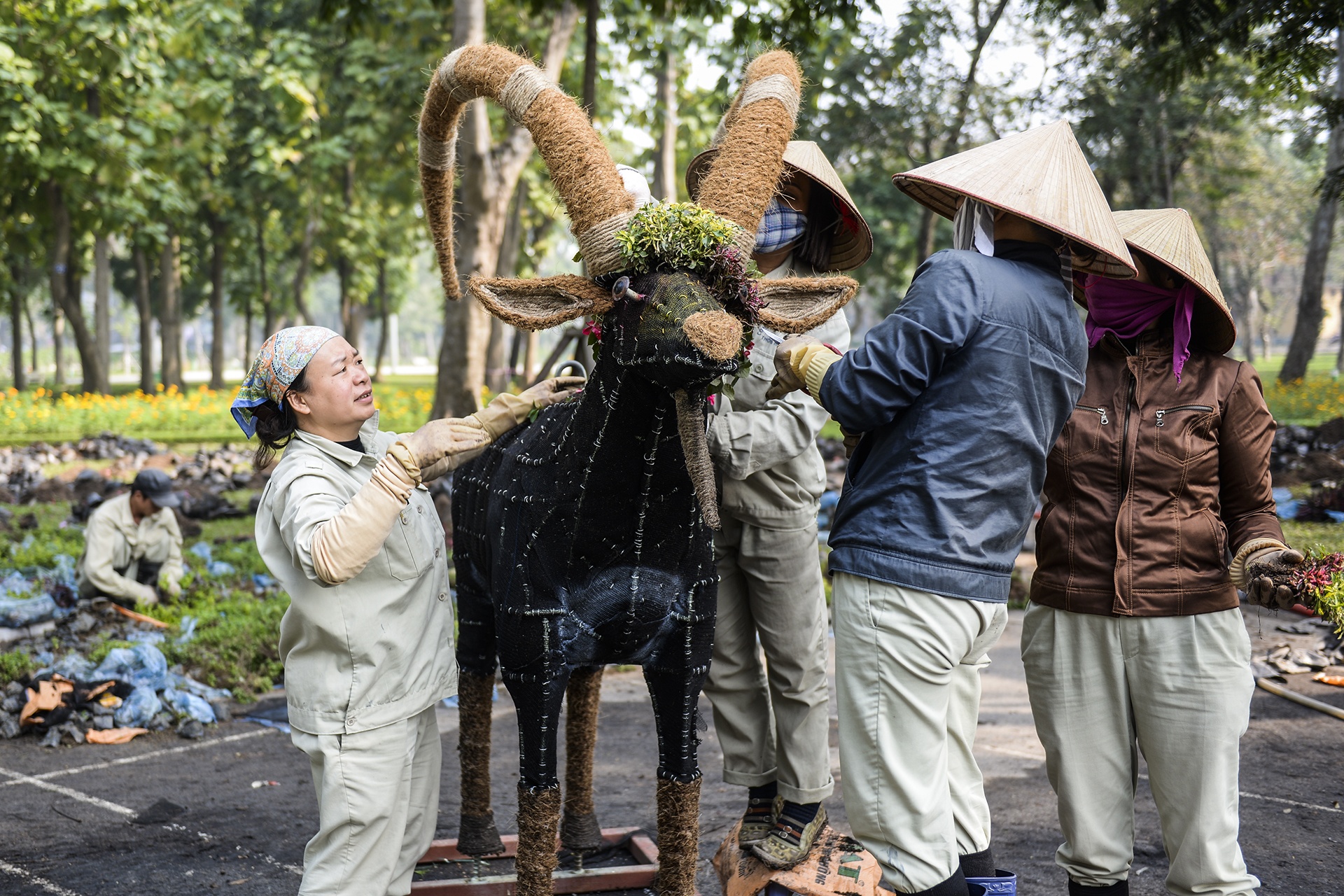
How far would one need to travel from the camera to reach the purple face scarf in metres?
3.14

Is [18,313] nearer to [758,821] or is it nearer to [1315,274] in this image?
[1315,274]

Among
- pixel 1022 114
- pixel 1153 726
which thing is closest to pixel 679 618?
pixel 1153 726

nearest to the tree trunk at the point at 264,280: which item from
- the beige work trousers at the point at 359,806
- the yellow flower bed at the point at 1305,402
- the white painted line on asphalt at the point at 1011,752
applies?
the yellow flower bed at the point at 1305,402

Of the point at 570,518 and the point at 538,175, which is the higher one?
the point at 538,175

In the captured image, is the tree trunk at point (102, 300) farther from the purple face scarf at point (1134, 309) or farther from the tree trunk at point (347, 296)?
the purple face scarf at point (1134, 309)

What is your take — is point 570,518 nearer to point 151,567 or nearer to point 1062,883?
point 1062,883

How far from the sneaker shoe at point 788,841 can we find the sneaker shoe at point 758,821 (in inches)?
0.8

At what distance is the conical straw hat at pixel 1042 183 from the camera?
276 centimetres

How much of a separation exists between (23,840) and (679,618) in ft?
10.1

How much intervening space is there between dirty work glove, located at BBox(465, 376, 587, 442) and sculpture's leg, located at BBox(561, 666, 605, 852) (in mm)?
1167

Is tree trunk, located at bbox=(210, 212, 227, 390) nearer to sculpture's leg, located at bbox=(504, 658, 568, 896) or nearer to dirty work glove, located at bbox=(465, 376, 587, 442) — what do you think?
dirty work glove, located at bbox=(465, 376, 587, 442)

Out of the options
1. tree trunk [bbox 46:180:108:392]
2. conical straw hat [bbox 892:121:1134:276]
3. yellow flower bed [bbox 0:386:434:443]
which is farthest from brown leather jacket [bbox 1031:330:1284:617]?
tree trunk [bbox 46:180:108:392]

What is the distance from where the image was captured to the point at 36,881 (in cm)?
397

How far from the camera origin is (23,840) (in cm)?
436
